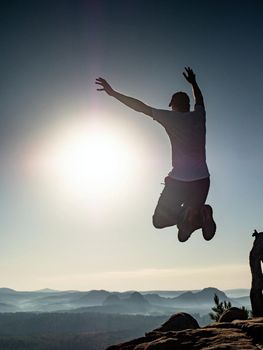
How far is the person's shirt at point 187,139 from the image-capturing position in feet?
25.2

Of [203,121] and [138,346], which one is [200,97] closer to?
[203,121]

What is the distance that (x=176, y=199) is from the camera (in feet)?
Result: 27.3

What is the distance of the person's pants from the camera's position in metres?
8.07

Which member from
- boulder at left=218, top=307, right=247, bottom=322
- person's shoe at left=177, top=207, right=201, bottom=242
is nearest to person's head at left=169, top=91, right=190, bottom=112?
person's shoe at left=177, top=207, right=201, bottom=242

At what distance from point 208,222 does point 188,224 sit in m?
0.44

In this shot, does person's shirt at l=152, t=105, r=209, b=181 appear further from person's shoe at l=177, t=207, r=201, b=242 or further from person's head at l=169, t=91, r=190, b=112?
person's shoe at l=177, t=207, r=201, b=242

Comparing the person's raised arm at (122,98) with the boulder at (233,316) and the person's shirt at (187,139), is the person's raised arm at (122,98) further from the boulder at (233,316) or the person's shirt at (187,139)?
the boulder at (233,316)

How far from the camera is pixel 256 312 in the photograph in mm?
14781

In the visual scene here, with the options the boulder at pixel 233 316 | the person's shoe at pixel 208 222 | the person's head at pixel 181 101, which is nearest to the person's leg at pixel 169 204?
the person's shoe at pixel 208 222

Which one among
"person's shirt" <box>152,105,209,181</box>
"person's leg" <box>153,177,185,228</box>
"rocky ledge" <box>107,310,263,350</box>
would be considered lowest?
"rocky ledge" <box>107,310,263,350</box>

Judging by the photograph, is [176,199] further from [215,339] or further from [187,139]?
[215,339]

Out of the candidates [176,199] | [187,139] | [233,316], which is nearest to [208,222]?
[176,199]

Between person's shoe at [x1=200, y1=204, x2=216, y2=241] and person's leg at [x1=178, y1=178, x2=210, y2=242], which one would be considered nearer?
person's leg at [x1=178, y1=178, x2=210, y2=242]

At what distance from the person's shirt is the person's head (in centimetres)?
16
